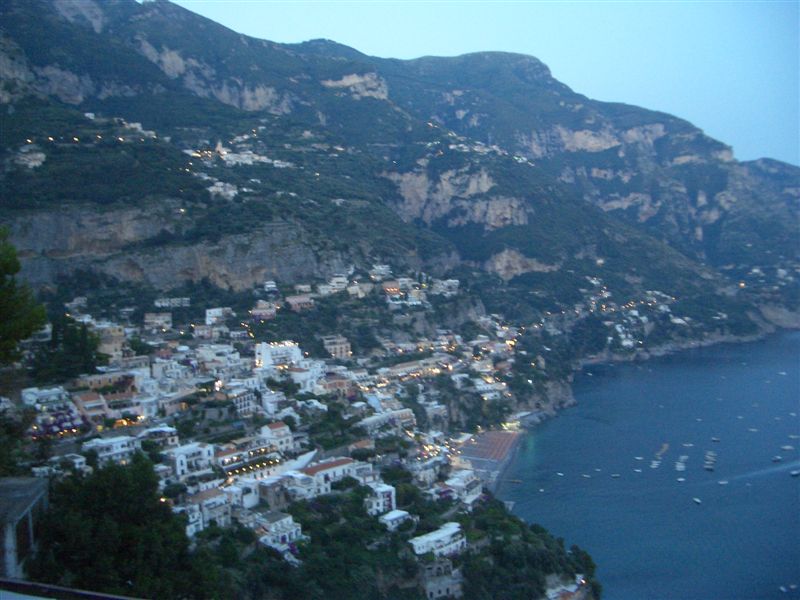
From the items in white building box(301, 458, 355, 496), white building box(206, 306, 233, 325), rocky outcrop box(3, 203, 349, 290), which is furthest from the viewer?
rocky outcrop box(3, 203, 349, 290)

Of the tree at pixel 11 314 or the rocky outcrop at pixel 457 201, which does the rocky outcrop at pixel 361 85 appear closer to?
the rocky outcrop at pixel 457 201

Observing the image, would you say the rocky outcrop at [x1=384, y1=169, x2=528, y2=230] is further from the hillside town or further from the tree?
the tree

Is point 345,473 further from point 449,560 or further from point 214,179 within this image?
point 214,179

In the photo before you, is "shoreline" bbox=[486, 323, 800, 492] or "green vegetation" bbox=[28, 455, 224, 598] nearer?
"green vegetation" bbox=[28, 455, 224, 598]

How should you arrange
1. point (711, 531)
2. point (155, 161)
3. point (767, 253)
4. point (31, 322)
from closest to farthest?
point (31, 322)
point (711, 531)
point (155, 161)
point (767, 253)

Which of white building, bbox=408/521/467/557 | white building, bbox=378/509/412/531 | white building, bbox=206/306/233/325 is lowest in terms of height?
white building, bbox=408/521/467/557

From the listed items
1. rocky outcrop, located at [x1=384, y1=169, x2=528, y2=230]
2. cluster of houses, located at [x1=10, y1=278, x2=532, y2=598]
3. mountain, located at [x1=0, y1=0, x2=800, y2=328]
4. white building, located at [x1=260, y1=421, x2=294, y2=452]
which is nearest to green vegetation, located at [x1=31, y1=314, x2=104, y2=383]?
cluster of houses, located at [x1=10, y1=278, x2=532, y2=598]

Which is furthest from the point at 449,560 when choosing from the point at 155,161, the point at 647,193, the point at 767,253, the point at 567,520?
the point at 647,193
